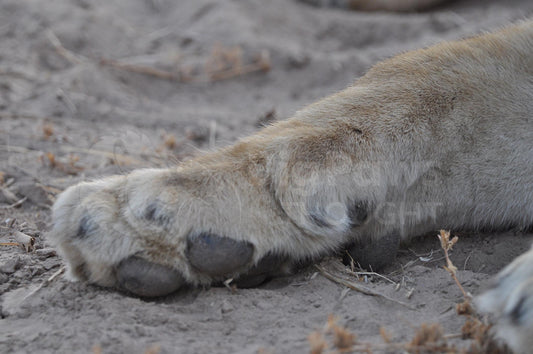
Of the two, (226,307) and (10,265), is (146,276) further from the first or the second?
(10,265)

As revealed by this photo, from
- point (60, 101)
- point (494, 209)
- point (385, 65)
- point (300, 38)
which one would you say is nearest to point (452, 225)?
point (494, 209)

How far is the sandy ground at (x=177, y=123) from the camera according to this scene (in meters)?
1.58

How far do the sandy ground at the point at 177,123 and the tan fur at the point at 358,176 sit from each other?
134 mm

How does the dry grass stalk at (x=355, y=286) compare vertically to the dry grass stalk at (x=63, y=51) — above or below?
below

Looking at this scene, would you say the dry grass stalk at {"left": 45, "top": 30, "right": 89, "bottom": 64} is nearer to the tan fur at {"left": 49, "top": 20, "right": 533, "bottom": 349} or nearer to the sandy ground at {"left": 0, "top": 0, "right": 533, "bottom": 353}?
the sandy ground at {"left": 0, "top": 0, "right": 533, "bottom": 353}

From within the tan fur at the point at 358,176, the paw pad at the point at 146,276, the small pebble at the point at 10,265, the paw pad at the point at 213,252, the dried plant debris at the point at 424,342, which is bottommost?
the small pebble at the point at 10,265

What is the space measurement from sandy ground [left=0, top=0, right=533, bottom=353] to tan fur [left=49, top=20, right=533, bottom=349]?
0.13m

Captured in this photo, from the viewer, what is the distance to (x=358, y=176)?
1748 millimetres

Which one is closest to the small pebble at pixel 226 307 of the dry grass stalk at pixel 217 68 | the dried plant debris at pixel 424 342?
the dried plant debris at pixel 424 342

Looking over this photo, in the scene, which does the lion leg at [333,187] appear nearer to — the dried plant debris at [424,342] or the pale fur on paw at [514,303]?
the dried plant debris at [424,342]

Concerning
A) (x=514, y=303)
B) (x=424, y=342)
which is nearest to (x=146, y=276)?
(x=424, y=342)

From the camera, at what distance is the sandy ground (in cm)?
158

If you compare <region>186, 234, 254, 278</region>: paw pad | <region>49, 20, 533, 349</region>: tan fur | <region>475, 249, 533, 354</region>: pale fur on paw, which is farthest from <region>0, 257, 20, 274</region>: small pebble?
<region>475, 249, 533, 354</region>: pale fur on paw

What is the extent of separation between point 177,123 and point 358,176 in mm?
2251
